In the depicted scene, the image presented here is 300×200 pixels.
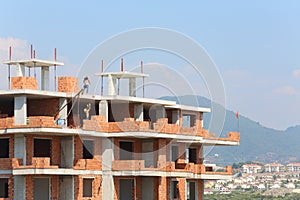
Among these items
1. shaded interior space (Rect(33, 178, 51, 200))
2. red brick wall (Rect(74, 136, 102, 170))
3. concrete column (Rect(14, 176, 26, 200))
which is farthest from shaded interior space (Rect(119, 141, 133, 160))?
concrete column (Rect(14, 176, 26, 200))

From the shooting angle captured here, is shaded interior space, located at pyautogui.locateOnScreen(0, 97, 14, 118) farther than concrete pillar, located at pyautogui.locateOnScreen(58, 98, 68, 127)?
Yes

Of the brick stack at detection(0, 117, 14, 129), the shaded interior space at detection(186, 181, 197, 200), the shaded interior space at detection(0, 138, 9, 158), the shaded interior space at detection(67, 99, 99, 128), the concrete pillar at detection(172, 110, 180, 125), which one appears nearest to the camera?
the brick stack at detection(0, 117, 14, 129)

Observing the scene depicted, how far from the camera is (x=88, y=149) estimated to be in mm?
57062

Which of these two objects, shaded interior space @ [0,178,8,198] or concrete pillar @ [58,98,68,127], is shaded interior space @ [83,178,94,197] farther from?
shaded interior space @ [0,178,8,198]

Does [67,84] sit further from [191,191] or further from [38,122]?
[191,191]

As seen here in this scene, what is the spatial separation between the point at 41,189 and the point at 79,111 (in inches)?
216

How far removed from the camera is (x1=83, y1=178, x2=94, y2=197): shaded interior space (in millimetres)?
56594

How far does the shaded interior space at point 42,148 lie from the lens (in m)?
55.0

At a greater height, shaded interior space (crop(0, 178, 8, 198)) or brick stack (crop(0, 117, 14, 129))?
brick stack (crop(0, 117, 14, 129))

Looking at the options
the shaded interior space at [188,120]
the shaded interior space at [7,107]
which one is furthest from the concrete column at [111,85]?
the shaded interior space at [188,120]

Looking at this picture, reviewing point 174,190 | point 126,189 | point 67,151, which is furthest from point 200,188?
point 67,151

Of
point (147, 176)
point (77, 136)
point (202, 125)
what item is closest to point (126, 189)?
point (147, 176)

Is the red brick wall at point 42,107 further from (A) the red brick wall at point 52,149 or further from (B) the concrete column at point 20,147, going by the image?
(B) the concrete column at point 20,147

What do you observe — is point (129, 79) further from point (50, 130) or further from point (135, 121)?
point (50, 130)
